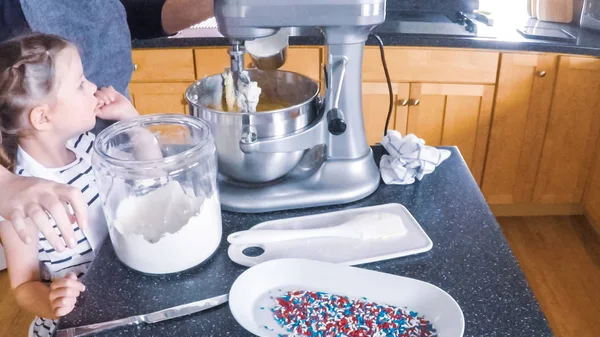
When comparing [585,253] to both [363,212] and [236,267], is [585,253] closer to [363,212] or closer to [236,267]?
[363,212]

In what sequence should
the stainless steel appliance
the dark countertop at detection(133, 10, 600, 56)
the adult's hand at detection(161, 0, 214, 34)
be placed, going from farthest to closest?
1. the stainless steel appliance
2. the dark countertop at detection(133, 10, 600, 56)
3. the adult's hand at detection(161, 0, 214, 34)

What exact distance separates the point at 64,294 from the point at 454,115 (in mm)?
1681

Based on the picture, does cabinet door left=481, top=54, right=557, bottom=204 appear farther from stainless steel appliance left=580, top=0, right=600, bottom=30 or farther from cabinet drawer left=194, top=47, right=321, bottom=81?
cabinet drawer left=194, top=47, right=321, bottom=81

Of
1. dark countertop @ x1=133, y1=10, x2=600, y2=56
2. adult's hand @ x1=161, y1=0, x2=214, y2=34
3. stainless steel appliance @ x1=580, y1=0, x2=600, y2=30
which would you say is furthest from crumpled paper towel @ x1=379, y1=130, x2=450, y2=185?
stainless steel appliance @ x1=580, y1=0, x2=600, y2=30

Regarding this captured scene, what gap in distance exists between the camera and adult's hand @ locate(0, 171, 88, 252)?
0.62m

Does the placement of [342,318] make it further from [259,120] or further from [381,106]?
[381,106]

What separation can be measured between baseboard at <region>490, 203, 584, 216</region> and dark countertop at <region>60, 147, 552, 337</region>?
4.90ft

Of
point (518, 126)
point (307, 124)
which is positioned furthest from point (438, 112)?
point (307, 124)

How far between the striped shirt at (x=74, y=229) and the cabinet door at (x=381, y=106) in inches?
50.6

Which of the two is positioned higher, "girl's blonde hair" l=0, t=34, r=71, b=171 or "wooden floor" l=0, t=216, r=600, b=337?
"girl's blonde hair" l=0, t=34, r=71, b=171

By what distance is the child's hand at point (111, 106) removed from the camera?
1009 mm

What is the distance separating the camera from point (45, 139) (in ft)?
2.94

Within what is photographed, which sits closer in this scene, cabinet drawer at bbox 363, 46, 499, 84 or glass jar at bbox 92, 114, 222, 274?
glass jar at bbox 92, 114, 222, 274

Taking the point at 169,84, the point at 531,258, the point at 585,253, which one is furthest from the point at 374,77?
the point at 585,253
